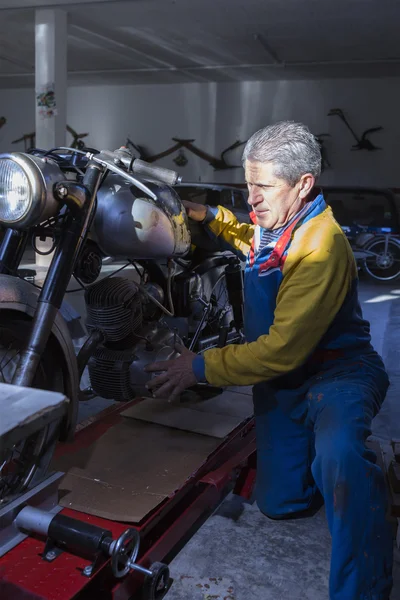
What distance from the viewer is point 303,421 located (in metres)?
1.89

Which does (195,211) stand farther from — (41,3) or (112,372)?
(41,3)

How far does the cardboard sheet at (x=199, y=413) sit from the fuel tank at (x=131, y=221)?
66 centimetres

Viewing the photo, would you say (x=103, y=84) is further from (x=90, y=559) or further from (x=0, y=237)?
(x=90, y=559)

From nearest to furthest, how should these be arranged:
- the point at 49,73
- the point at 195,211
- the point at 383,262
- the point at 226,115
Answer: the point at 195,211 < the point at 49,73 < the point at 383,262 < the point at 226,115

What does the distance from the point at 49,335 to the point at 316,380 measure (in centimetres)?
83

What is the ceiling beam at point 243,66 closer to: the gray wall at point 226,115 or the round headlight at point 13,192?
the gray wall at point 226,115

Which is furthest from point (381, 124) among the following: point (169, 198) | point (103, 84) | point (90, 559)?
point (90, 559)

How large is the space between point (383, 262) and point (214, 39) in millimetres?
4077

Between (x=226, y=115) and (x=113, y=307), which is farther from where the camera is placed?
(x=226, y=115)

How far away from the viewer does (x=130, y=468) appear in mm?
1881

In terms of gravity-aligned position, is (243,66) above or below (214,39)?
below

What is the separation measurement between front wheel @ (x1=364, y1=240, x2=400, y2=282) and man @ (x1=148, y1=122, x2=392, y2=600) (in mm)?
6629

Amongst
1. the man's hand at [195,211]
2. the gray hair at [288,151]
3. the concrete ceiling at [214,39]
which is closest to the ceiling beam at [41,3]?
the concrete ceiling at [214,39]

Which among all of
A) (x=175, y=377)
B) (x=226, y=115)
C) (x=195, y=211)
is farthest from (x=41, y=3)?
(x=175, y=377)
